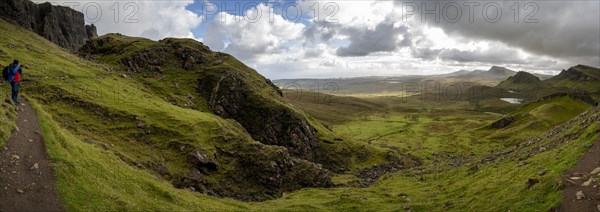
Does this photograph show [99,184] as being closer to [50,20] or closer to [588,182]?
[588,182]

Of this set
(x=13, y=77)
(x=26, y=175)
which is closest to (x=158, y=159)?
(x=13, y=77)

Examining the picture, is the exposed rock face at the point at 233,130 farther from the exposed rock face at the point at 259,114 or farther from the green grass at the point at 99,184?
the green grass at the point at 99,184

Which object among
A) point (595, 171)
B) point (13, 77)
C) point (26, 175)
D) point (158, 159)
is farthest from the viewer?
point (158, 159)

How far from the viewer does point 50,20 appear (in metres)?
161

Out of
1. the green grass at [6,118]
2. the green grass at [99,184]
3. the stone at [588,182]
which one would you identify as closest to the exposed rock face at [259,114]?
the green grass at [99,184]

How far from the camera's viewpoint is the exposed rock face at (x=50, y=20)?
136125mm

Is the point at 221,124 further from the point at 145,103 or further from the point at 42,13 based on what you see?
the point at 42,13

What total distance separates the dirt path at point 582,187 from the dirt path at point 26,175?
4305 cm

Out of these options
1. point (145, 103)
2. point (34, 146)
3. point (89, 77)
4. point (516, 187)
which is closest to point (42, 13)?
point (89, 77)

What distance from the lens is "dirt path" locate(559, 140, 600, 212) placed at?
3181cm

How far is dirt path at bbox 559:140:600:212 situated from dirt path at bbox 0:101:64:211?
43.0 metres

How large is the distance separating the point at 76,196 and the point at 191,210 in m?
11.8

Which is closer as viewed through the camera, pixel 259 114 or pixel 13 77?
pixel 13 77

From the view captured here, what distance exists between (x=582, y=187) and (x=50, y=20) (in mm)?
188575
